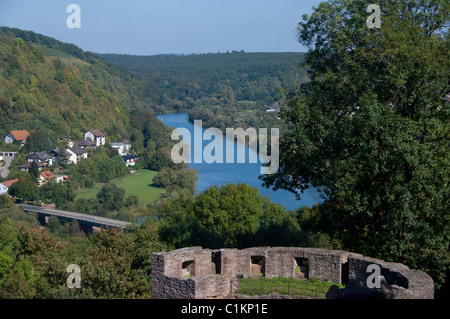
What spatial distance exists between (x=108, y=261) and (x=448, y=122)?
11.3 m

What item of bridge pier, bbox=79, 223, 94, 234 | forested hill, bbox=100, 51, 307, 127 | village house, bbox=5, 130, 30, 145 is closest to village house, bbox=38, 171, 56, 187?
village house, bbox=5, 130, 30, 145

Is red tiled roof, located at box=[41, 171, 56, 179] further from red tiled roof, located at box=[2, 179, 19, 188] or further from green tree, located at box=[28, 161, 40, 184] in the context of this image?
red tiled roof, located at box=[2, 179, 19, 188]

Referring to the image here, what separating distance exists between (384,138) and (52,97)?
4012 inches

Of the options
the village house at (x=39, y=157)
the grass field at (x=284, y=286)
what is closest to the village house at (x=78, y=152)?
the village house at (x=39, y=157)

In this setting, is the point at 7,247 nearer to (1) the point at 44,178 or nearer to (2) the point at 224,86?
(1) the point at 44,178

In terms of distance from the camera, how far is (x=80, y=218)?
2376 inches

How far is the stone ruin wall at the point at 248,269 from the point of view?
11391 millimetres

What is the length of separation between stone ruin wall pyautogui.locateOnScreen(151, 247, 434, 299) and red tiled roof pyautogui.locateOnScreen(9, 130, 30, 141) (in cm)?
8179

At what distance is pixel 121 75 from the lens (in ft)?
551

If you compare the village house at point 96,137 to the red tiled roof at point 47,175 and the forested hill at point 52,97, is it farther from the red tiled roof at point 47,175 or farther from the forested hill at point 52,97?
the red tiled roof at point 47,175

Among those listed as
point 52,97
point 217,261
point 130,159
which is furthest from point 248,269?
point 52,97

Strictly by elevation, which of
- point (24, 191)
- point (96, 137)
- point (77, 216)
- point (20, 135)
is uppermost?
point (20, 135)

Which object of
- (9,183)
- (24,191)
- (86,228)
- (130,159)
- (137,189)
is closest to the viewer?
(86,228)

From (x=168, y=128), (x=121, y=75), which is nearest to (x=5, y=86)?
(x=168, y=128)
